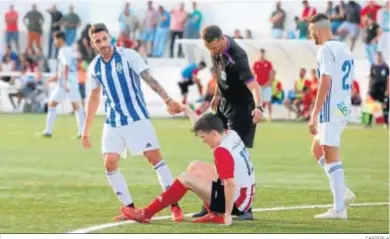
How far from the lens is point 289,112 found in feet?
121

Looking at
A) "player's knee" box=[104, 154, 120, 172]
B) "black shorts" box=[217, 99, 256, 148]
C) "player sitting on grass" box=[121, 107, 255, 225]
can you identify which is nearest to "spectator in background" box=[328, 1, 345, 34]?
"black shorts" box=[217, 99, 256, 148]

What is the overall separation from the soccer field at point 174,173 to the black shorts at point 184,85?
7.71 meters

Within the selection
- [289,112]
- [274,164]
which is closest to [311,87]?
[289,112]

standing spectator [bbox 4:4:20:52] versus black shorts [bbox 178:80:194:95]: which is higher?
standing spectator [bbox 4:4:20:52]

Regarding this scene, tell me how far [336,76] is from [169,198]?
7.22 ft

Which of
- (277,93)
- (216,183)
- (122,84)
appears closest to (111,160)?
(122,84)

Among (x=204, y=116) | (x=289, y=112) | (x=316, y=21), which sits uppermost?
(x=316, y=21)

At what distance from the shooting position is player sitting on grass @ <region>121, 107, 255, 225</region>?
39.0 feet

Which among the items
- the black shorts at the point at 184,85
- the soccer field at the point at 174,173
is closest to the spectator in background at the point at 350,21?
the black shorts at the point at 184,85

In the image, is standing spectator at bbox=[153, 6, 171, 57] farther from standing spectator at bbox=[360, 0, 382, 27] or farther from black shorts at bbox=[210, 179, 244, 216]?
black shorts at bbox=[210, 179, 244, 216]

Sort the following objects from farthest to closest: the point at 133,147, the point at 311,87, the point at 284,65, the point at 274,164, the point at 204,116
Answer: the point at 284,65
the point at 311,87
the point at 274,164
the point at 133,147
the point at 204,116

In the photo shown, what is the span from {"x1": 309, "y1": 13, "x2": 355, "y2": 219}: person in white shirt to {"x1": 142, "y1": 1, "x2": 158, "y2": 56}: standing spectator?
1071 inches

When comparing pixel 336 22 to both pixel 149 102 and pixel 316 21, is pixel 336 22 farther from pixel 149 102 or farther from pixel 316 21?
Result: pixel 316 21

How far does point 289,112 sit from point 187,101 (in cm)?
299
